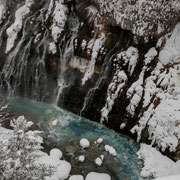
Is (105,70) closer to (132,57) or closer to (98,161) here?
(132,57)

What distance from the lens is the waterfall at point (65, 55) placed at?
38.7 feet

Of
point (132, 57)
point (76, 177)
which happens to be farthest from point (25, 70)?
point (76, 177)

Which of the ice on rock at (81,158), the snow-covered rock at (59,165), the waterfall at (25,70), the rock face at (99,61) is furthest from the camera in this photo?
the waterfall at (25,70)

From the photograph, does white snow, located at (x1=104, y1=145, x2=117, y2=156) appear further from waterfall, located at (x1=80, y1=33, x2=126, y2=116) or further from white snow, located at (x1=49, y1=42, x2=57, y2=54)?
white snow, located at (x1=49, y1=42, x2=57, y2=54)

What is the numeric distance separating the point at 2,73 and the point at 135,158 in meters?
7.61

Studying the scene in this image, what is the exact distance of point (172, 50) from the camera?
1047 cm

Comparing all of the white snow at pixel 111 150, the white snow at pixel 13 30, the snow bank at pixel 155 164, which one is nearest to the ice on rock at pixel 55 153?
the white snow at pixel 111 150

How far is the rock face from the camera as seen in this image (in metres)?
10.4

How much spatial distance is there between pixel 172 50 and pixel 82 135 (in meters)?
5.38

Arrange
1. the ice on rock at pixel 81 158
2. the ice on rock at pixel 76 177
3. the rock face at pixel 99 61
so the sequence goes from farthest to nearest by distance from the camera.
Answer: the rock face at pixel 99 61 < the ice on rock at pixel 81 158 < the ice on rock at pixel 76 177

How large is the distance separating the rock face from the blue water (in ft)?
1.43

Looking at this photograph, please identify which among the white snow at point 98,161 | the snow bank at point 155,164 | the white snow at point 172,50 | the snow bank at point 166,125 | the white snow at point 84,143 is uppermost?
the white snow at point 172,50

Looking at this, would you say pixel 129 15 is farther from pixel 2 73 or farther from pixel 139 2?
pixel 2 73

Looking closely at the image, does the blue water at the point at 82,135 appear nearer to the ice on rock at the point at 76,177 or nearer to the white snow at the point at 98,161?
the white snow at the point at 98,161
